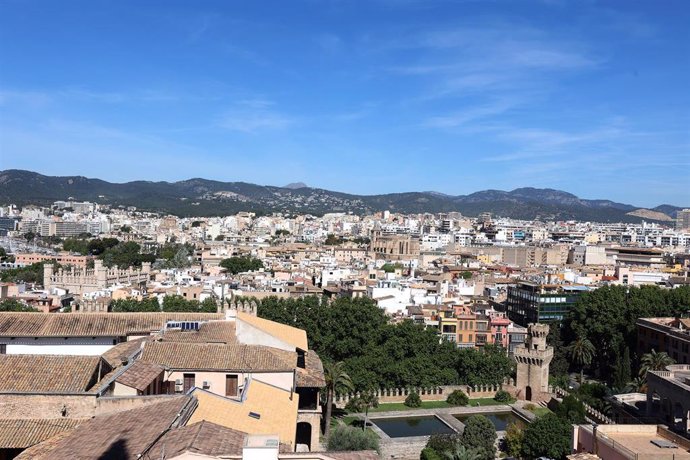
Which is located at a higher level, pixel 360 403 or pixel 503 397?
pixel 360 403

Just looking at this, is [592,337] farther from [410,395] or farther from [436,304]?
[410,395]

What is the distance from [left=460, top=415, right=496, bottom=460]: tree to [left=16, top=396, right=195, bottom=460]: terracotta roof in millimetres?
11356

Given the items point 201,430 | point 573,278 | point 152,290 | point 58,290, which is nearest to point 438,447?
point 201,430

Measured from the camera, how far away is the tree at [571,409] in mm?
24422

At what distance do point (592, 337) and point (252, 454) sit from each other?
106ft

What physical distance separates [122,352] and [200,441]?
29.9 ft

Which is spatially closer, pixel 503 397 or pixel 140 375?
pixel 140 375

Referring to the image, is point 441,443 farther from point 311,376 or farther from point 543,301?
point 543,301

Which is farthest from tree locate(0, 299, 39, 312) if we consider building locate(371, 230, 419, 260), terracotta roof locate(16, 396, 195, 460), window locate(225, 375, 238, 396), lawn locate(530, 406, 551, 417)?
building locate(371, 230, 419, 260)

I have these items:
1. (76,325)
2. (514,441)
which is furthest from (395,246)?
(76,325)

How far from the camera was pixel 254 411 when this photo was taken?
14180 mm

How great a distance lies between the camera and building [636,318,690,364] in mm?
32281

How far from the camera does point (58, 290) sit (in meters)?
48.0

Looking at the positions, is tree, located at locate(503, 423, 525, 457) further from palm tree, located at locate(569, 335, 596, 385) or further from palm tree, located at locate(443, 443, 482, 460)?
palm tree, located at locate(569, 335, 596, 385)
